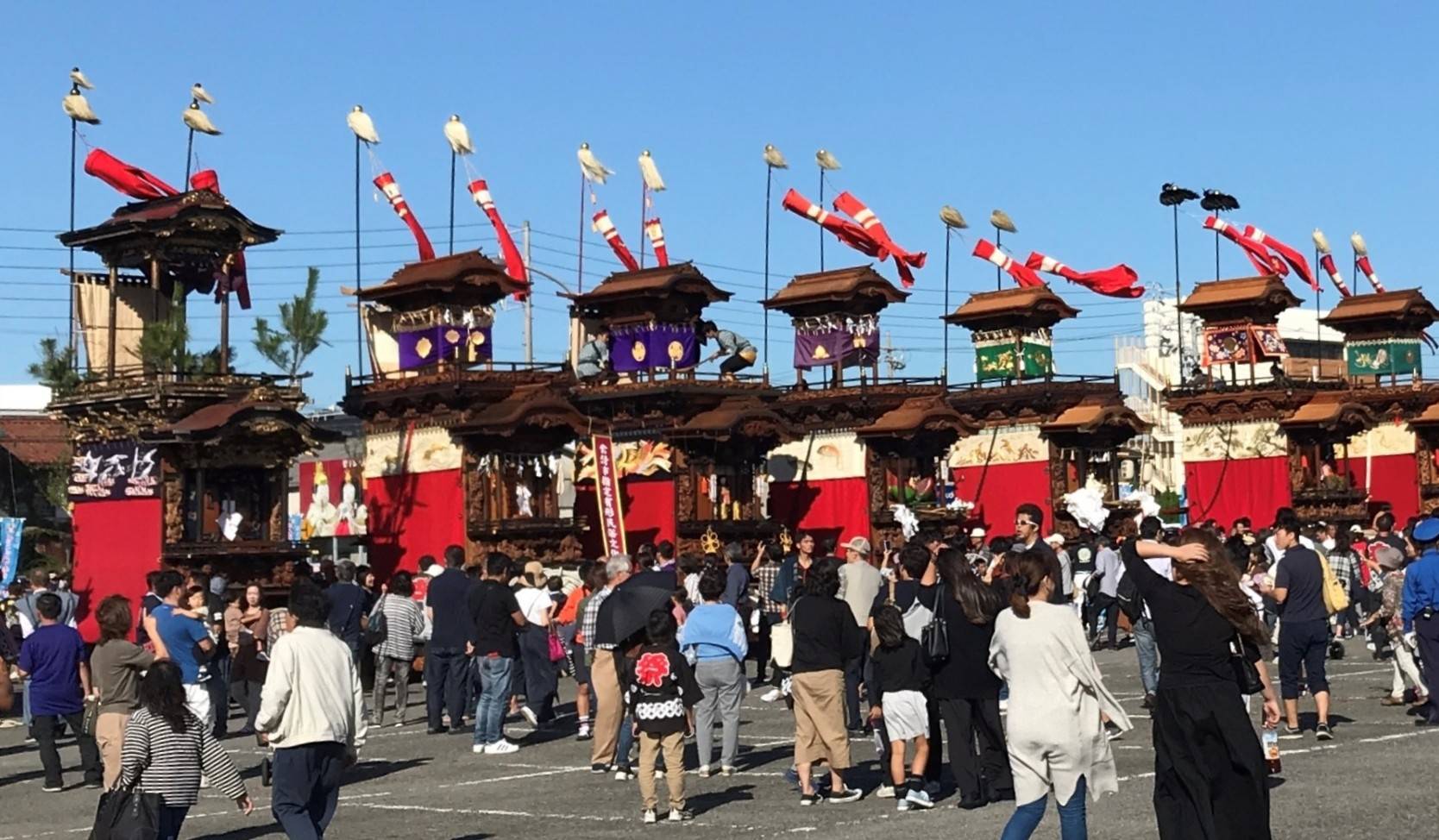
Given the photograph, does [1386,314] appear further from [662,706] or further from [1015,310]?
[662,706]

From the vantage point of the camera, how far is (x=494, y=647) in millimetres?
19109

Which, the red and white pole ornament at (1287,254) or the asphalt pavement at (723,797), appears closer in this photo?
the asphalt pavement at (723,797)

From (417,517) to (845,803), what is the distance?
28.4m

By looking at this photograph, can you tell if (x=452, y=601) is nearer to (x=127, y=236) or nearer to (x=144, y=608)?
(x=144, y=608)

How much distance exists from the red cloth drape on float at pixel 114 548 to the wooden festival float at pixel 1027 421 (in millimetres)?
21176

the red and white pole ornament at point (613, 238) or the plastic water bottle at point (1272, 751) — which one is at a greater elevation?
the red and white pole ornament at point (613, 238)

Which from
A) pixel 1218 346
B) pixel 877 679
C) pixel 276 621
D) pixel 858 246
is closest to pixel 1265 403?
pixel 1218 346

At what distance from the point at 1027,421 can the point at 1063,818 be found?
42548 millimetres

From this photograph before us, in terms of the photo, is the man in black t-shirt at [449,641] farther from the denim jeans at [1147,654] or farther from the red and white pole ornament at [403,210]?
the red and white pole ornament at [403,210]

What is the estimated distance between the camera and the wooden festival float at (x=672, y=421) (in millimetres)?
44219

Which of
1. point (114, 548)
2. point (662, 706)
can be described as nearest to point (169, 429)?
Result: point (114, 548)

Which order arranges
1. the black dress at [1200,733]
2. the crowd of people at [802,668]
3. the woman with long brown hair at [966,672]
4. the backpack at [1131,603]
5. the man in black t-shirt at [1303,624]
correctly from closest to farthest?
1. the black dress at [1200,733]
2. the crowd of people at [802,668]
3. the woman with long brown hair at [966,672]
4. the backpack at [1131,603]
5. the man in black t-shirt at [1303,624]

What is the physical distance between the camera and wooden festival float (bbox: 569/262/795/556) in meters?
44.2

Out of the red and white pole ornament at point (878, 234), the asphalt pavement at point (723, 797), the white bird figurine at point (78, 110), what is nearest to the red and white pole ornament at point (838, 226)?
the red and white pole ornament at point (878, 234)
